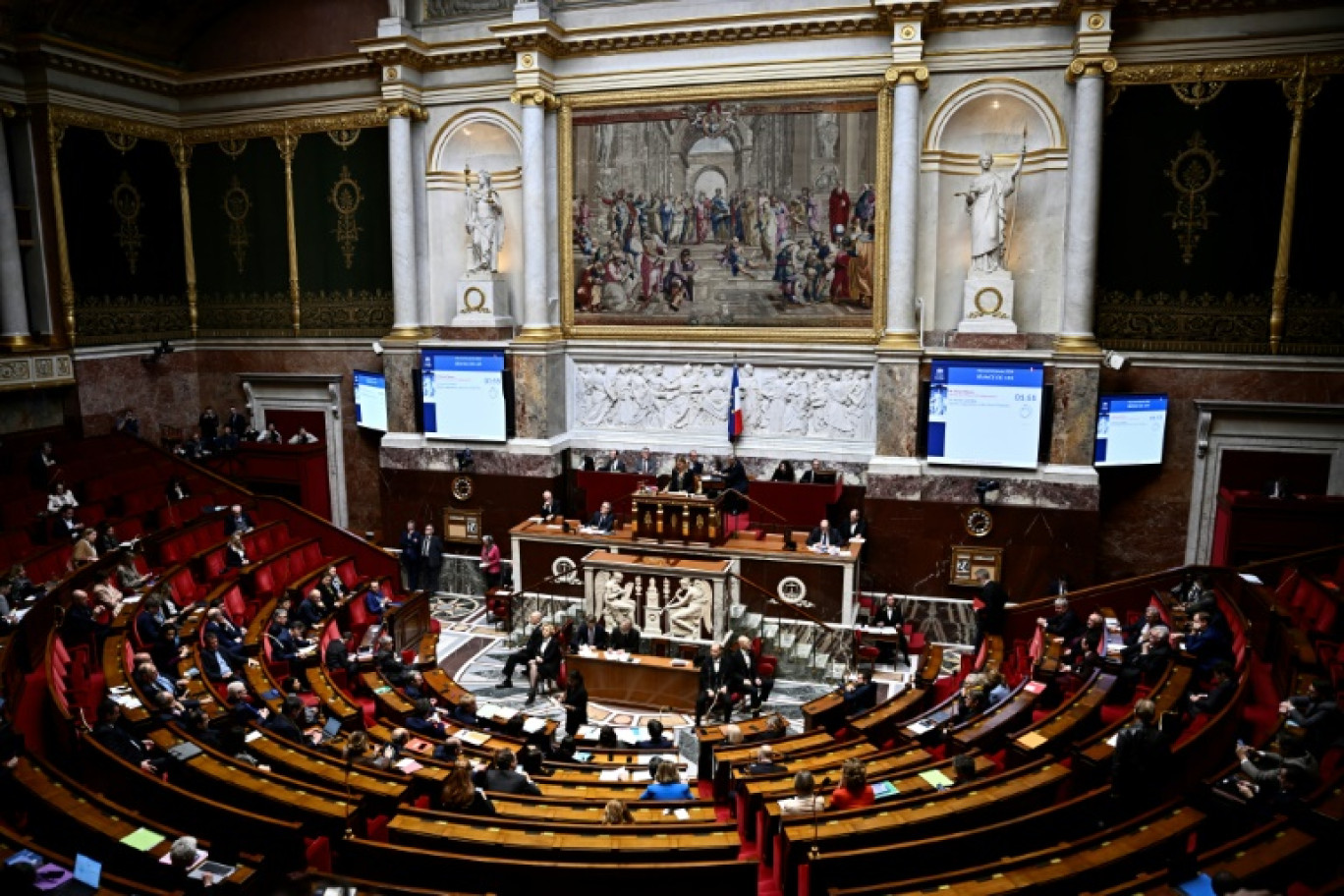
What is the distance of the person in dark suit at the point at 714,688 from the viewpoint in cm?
1277

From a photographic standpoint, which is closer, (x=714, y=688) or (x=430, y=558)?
(x=714, y=688)

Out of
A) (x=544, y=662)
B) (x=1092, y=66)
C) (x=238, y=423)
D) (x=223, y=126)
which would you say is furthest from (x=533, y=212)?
(x=1092, y=66)

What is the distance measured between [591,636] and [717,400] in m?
6.31

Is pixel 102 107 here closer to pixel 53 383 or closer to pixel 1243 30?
pixel 53 383

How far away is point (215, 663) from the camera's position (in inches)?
458

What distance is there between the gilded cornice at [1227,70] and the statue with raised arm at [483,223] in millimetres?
12329

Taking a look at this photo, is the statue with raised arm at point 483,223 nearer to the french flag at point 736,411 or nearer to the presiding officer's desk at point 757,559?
the french flag at point 736,411

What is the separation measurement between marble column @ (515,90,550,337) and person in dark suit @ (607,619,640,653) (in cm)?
730

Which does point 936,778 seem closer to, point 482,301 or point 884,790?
point 884,790

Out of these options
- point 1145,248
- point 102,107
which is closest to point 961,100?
point 1145,248

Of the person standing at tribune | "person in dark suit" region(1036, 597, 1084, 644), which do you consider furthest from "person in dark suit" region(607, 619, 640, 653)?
"person in dark suit" region(1036, 597, 1084, 644)

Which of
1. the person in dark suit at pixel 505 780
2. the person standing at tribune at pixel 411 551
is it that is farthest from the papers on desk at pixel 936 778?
the person standing at tribune at pixel 411 551

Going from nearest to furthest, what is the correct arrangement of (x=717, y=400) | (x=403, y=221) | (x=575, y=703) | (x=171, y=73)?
(x=575, y=703)
(x=717, y=400)
(x=403, y=221)
(x=171, y=73)

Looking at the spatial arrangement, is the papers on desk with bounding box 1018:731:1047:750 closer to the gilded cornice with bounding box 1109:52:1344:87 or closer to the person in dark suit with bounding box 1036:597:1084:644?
the person in dark suit with bounding box 1036:597:1084:644
